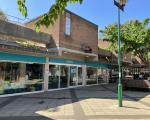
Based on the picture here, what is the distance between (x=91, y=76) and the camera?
89.0ft

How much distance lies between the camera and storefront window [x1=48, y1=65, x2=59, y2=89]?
20.1 metres

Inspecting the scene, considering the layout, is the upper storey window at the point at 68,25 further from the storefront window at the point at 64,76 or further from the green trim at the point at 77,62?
the storefront window at the point at 64,76

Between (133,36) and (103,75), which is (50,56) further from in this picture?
(103,75)

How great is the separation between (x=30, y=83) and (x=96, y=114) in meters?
9.13

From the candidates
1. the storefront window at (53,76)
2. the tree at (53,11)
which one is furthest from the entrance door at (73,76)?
the tree at (53,11)

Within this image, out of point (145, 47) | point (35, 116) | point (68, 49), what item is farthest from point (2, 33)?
point (145, 47)

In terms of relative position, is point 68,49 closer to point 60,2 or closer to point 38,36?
point 38,36

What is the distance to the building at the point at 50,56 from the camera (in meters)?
16.1

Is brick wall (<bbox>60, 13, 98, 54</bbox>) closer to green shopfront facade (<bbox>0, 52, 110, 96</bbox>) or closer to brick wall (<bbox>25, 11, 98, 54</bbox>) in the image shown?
brick wall (<bbox>25, 11, 98, 54</bbox>)

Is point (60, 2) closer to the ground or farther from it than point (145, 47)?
closer to the ground

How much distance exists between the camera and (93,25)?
26.6 metres

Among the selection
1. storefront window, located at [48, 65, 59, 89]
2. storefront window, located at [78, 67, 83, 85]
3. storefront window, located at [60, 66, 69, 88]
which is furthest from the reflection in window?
storefront window, located at [48, 65, 59, 89]

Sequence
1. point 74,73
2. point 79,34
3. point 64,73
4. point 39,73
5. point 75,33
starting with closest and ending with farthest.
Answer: point 39,73, point 64,73, point 75,33, point 74,73, point 79,34

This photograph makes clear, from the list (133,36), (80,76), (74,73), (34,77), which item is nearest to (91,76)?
(80,76)
